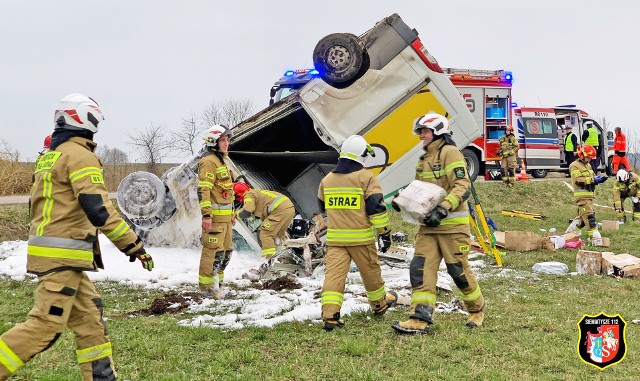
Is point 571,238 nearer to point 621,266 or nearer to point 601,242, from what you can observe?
point 601,242

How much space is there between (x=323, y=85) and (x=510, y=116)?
A: 959 cm

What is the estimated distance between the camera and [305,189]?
375 inches

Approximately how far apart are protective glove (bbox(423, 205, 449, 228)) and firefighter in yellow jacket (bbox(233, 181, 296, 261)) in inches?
137

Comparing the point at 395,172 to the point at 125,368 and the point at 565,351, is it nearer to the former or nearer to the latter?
the point at 565,351

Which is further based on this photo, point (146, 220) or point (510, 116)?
point (510, 116)

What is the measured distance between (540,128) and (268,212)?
38.7ft

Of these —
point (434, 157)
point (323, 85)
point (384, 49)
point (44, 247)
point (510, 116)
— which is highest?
point (510, 116)

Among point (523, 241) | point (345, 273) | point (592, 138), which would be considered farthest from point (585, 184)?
point (592, 138)

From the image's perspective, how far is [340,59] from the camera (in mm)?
7074

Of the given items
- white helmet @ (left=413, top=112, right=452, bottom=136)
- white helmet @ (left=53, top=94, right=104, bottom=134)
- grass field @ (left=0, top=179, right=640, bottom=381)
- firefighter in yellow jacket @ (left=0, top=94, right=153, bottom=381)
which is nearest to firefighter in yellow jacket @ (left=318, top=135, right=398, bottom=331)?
grass field @ (left=0, top=179, right=640, bottom=381)

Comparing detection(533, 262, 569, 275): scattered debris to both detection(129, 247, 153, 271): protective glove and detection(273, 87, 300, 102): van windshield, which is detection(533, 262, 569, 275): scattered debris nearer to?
detection(129, 247, 153, 271): protective glove

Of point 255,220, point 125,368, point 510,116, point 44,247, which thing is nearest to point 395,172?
point 255,220

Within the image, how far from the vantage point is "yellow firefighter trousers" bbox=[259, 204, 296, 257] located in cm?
773

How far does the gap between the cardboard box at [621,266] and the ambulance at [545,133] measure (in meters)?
9.99
